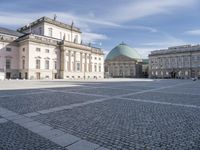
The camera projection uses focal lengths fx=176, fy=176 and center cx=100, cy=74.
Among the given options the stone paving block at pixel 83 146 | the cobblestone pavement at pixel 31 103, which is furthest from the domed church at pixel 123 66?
the stone paving block at pixel 83 146

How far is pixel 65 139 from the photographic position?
506cm

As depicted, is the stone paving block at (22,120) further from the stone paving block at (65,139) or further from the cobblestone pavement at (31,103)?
the stone paving block at (65,139)

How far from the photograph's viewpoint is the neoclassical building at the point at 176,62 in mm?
96375

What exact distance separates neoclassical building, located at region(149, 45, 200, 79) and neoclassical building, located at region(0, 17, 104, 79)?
155ft

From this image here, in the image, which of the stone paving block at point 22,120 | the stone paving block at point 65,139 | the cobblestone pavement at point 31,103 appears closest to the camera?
the stone paving block at point 65,139

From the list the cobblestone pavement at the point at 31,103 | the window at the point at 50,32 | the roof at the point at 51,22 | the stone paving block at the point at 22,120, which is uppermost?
the roof at the point at 51,22

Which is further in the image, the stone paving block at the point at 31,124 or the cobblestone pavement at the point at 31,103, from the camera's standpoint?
the cobblestone pavement at the point at 31,103

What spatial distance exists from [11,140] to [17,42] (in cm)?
6192

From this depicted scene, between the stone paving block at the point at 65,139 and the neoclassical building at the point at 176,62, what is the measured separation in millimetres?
103095

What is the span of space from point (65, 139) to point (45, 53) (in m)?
59.6

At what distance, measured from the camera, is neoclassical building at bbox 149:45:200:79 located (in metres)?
96.4

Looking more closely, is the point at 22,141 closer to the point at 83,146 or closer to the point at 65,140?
the point at 65,140

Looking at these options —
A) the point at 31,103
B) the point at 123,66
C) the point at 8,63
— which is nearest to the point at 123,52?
the point at 123,66

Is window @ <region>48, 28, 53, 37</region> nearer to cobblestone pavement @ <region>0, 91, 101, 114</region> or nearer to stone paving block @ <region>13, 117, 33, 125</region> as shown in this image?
cobblestone pavement @ <region>0, 91, 101, 114</region>
